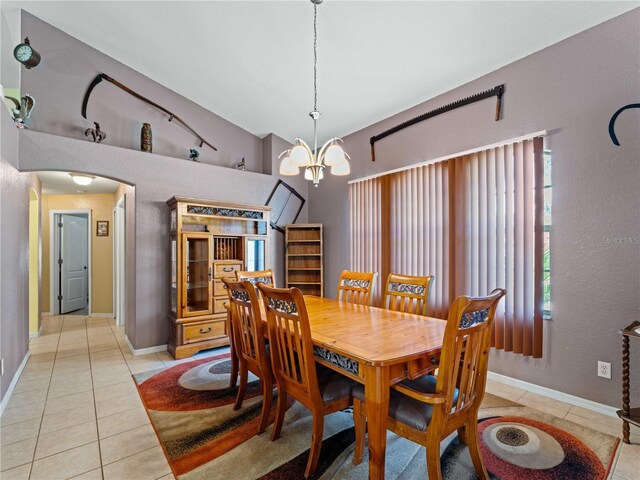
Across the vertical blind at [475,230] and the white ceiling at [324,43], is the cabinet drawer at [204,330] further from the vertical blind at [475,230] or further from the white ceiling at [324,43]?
the white ceiling at [324,43]

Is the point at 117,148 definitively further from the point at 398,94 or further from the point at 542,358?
the point at 542,358

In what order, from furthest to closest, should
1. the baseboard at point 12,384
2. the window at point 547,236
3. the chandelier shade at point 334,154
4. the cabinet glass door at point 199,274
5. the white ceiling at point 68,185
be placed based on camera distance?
the white ceiling at point 68,185
the cabinet glass door at point 199,274
the window at point 547,236
the baseboard at point 12,384
the chandelier shade at point 334,154

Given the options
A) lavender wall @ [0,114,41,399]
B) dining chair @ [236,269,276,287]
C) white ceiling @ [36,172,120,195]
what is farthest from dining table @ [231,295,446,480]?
white ceiling @ [36,172,120,195]

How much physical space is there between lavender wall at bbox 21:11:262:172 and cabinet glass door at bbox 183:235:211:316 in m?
1.32

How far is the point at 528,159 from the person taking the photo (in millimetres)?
2746

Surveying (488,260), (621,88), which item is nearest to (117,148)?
(488,260)

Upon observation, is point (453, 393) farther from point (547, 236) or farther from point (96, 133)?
point (96, 133)

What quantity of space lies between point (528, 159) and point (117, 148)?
4208 millimetres

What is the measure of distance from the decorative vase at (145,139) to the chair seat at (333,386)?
3.44 metres

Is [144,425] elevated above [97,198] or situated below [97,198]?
below

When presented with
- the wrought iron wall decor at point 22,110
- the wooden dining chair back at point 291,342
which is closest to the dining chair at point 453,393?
the wooden dining chair back at point 291,342

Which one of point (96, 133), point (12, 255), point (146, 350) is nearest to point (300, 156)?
point (96, 133)

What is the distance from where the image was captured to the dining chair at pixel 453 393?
137 cm

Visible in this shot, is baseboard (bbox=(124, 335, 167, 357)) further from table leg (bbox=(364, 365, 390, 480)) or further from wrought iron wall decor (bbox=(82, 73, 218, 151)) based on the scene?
table leg (bbox=(364, 365, 390, 480))
